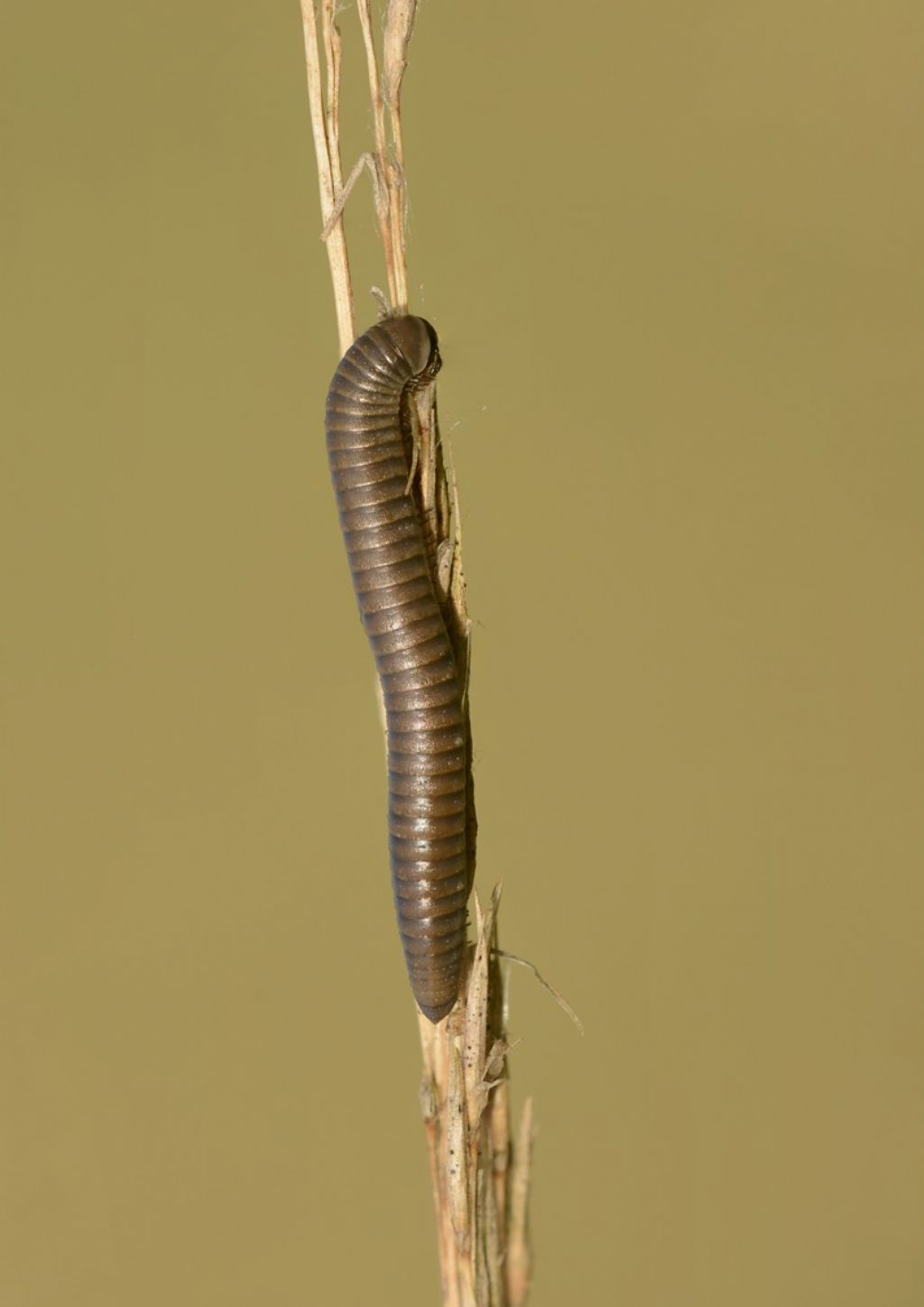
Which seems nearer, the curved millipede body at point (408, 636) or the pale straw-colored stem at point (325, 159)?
the pale straw-colored stem at point (325, 159)

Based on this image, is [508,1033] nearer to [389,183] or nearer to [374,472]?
[374,472]

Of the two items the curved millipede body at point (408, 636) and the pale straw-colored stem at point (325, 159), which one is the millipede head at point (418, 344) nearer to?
the curved millipede body at point (408, 636)

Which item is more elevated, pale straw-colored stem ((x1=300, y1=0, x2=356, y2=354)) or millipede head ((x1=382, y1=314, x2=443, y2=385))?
pale straw-colored stem ((x1=300, y1=0, x2=356, y2=354))

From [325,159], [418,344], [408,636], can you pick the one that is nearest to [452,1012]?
[408,636]

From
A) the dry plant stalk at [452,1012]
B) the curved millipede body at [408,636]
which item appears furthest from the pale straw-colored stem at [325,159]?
the curved millipede body at [408,636]

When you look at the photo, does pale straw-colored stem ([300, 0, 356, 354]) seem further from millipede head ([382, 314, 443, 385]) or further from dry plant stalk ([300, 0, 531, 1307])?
millipede head ([382, 314, 443, 385])

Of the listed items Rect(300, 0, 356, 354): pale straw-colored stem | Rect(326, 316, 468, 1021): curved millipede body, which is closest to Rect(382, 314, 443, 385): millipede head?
Rect(326, 316, 468, 1021): curved millipede body
